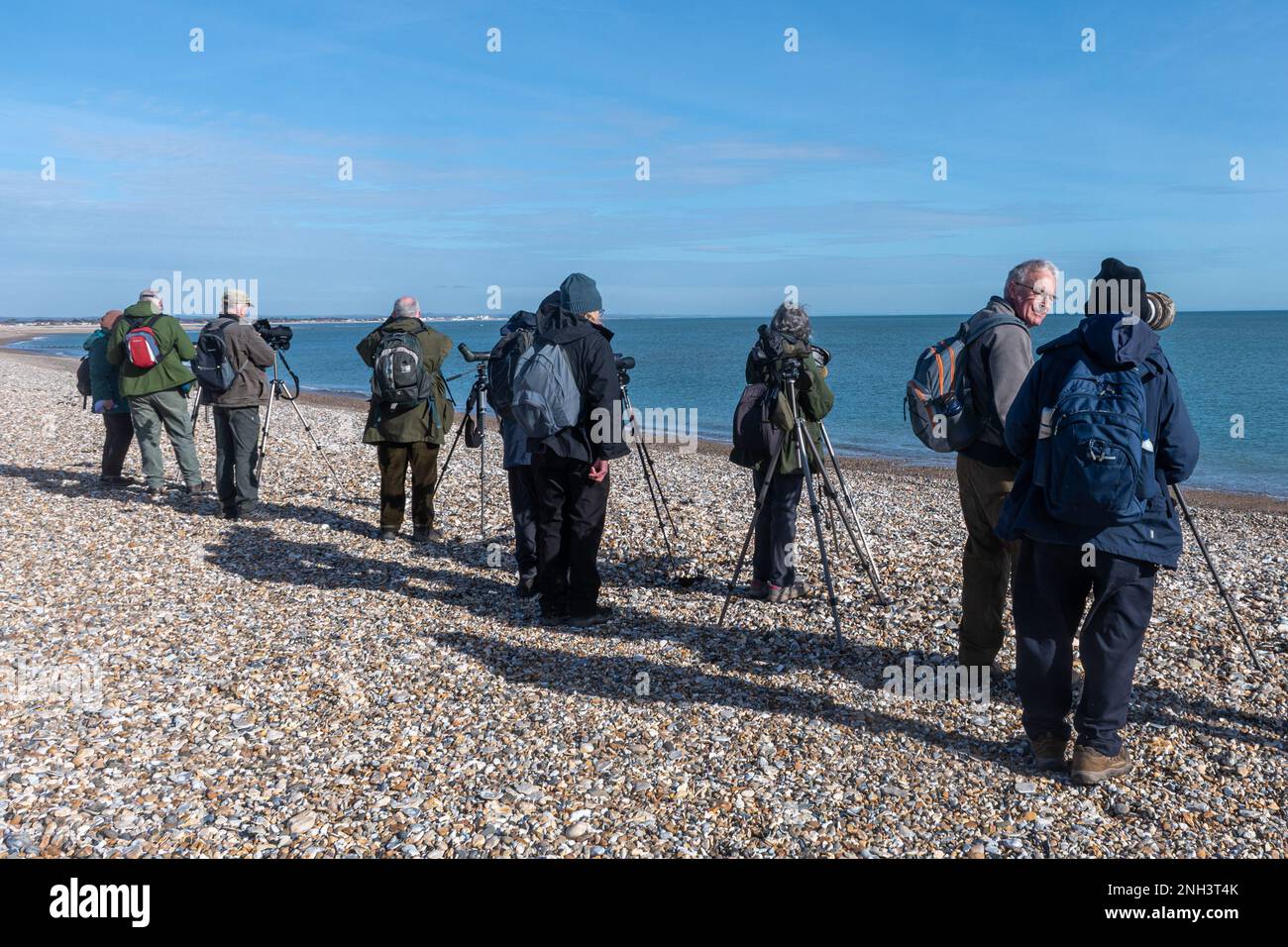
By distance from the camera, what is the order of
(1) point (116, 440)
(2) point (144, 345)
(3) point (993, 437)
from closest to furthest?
(3) point (993, 437) < (2) point (144, 345) < (1) point (116, 440)

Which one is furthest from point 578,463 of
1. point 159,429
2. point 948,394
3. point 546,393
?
point 159,429

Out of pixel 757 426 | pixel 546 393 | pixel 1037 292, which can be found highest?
pixel 1037 292

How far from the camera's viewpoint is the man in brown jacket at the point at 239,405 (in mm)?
9898

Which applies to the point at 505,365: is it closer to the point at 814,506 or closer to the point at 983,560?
the point at 814,506

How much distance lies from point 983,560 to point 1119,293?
169cm

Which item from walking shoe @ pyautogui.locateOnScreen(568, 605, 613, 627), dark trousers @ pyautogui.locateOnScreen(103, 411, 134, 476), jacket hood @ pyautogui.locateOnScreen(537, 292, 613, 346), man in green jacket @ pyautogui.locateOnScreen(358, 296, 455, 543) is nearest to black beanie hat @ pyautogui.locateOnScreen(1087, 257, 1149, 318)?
jacket hood @ pyautogui.locateOnScreen(537, 292, 613, 346)

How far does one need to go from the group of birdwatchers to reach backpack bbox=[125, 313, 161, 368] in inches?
117

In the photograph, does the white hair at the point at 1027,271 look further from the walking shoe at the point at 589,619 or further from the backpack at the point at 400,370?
the backpack at the point at 400,370

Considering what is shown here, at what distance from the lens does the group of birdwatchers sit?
13.2 ft

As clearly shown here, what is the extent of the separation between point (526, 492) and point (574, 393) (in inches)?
61.9

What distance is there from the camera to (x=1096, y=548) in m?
4.10

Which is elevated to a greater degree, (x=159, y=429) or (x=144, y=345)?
(x=144, y=345)

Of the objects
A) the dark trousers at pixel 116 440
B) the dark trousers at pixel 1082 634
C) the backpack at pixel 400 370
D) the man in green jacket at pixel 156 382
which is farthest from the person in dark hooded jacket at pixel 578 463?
the dark trousers at pixel 116 440
